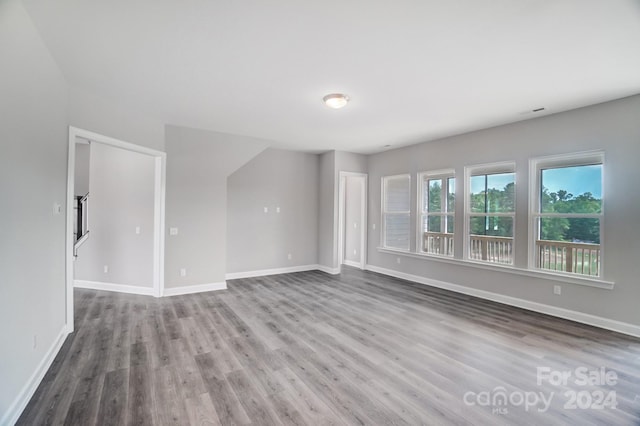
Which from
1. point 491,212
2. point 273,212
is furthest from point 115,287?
point 491,212

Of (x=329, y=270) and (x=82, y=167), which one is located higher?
(x=82, y=167)

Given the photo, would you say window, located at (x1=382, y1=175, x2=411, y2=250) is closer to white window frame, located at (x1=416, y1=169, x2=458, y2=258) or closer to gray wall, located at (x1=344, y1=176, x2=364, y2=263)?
white window frame, located at (x1=416, y1=169, x2=458, y2=258)

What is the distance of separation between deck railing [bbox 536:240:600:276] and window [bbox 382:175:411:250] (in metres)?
2.34

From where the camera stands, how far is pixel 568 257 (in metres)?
3.88

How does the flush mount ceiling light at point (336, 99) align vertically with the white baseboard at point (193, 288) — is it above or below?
Answer: above

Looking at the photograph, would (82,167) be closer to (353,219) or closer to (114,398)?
(114,398)

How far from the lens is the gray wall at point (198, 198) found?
15.2 feet

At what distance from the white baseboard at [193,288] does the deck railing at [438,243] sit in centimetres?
395

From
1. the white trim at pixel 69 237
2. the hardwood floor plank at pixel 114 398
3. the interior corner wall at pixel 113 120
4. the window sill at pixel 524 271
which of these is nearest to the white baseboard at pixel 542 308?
the window sill at pixel 524 271

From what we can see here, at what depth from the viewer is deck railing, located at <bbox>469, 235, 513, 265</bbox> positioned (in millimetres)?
4463

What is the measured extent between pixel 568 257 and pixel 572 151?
1.43m

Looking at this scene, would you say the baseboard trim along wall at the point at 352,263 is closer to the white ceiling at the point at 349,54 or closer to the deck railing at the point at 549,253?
the deck railing at the point at 549,253

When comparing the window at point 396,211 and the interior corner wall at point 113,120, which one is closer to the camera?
the interior corner wall at point 113,120

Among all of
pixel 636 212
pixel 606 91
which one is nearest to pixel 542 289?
pixel 636 212
